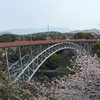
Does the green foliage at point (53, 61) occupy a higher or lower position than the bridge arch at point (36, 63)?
lower

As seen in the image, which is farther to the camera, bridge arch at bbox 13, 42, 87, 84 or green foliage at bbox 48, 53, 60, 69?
green foliage at bbox 48, 53, 60, 69

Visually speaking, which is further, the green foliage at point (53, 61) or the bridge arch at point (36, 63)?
the green foliage at point (53, 61)

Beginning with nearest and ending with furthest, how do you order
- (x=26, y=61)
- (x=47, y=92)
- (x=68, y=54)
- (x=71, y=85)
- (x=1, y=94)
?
(x=71, y=85) → (x=47, y=92) → (x=1, y=94) → (x=26, y=61) → (x=68, y=54)

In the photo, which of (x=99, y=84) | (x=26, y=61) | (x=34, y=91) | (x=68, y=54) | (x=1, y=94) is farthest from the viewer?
(x=68, y=54)

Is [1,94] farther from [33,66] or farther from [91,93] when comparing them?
[33,66]

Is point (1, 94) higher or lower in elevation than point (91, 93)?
lower

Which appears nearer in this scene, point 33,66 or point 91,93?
point 91,93

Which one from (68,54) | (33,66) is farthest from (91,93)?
(68,54)

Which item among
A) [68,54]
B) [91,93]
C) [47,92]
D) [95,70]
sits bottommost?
[68,54]

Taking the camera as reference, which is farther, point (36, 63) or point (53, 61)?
point (53, 61)

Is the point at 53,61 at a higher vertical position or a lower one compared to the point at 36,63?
lower

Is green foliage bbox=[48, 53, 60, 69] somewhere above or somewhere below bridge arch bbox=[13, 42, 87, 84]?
below
